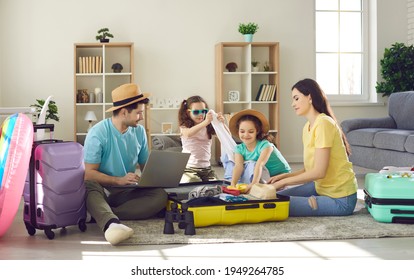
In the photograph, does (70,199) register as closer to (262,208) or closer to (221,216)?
(221,216)

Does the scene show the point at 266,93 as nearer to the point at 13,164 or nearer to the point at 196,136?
the point at 196,136

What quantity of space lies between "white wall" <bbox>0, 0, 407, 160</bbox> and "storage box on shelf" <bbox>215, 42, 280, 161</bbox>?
0.61 ft

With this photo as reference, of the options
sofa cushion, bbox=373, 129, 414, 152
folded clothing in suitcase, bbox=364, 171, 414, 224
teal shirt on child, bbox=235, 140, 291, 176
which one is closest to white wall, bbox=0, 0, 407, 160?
sofa cushion, bbox=373, 129, 414, 152

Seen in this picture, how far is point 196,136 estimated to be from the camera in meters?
5.53

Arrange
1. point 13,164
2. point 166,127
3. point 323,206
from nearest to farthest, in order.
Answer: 1. point 13,164
2. point 323,206
3. point 166,127

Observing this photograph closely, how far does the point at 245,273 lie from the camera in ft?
9.66

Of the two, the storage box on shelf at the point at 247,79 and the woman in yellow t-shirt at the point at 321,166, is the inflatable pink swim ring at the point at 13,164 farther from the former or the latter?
the storage box on shelf at the point at 247,79

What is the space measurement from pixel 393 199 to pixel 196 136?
1.83 m

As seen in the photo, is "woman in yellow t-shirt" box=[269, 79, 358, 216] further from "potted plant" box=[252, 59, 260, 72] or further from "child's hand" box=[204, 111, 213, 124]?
"potted plant" box=[252, 59, 260, 72]

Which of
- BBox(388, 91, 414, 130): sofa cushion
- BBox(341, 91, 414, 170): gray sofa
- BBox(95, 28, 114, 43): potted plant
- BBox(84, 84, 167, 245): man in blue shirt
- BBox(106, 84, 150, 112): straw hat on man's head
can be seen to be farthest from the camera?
BBox(95, 28, 114, 43): potted plant

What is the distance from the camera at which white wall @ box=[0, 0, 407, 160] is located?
354 inches

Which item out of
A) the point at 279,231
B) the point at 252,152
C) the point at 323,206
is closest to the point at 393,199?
the point at 323,206

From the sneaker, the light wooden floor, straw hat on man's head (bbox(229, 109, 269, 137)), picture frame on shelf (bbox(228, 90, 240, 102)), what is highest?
picture frame on shelf (bbox(228, 90, 240, 102))

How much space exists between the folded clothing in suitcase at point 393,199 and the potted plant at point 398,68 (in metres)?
5.40
